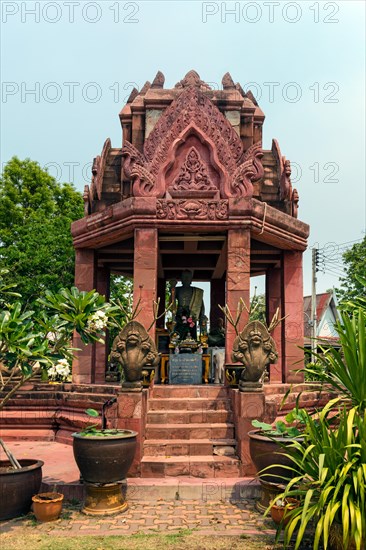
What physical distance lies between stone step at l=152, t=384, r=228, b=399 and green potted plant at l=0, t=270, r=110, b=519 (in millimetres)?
3046

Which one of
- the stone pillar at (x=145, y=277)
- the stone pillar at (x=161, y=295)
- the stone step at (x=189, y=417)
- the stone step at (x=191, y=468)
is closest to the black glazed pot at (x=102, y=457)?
the stone step at (x=191, y=468)

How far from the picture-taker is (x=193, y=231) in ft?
36.6

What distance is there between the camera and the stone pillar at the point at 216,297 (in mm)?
15880

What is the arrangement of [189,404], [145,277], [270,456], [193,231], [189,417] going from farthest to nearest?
[193,231]
[145,277]
[189,404]
[189,417]
[270,456]

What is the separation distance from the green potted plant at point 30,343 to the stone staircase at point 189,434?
6.85 ft

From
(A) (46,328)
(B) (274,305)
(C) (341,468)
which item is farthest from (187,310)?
(C) (341,468)

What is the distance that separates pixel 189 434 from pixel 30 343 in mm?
3537

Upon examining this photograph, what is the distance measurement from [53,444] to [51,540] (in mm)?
4905

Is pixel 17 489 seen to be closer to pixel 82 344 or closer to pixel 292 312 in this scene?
pixel 82 344

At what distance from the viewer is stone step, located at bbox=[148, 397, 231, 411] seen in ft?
30.5

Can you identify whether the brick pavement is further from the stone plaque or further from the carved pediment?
the carved pediment

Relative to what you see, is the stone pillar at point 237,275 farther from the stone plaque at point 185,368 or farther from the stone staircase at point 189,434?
the stone staircase at point 189,434

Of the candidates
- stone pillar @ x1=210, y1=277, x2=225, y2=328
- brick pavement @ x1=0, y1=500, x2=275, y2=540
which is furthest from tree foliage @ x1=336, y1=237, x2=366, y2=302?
brick pavement @ x1=0, y1=500, x2=275, y2=540

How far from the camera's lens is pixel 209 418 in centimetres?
906
